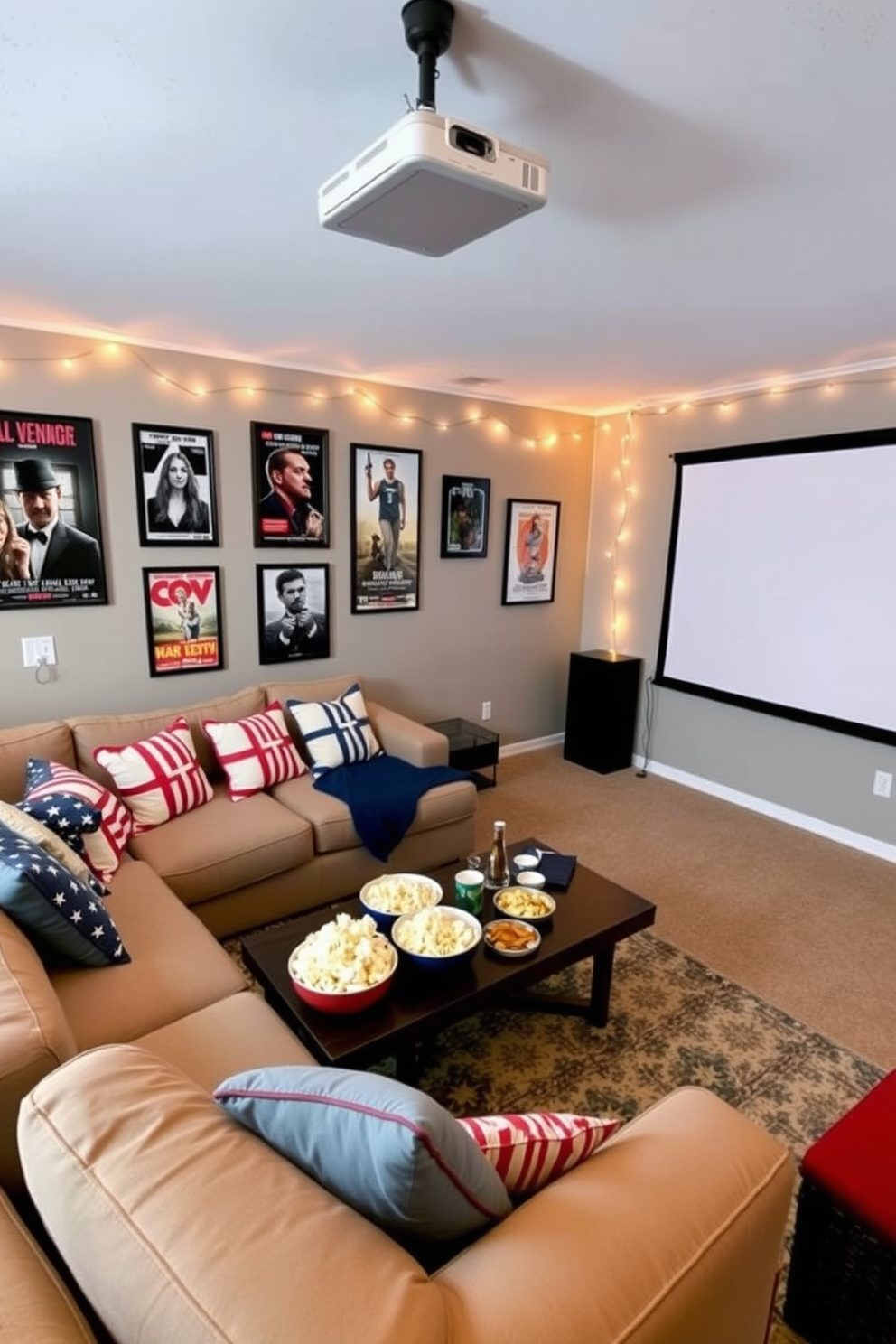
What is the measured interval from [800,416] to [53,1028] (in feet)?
13.3

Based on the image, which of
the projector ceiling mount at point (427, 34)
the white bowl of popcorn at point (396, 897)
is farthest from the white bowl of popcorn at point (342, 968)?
the projector ceiling mount at point (427, 34)

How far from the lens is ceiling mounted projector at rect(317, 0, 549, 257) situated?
116 cm

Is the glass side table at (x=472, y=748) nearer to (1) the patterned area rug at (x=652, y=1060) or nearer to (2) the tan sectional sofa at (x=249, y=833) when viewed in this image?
(2) the tan sectional sofa at (x=249, y=833)

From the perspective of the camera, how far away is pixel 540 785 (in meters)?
4.21

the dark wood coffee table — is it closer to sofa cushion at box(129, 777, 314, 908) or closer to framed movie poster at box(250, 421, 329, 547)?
sofa cushion at box(129, 777, 314, 908)

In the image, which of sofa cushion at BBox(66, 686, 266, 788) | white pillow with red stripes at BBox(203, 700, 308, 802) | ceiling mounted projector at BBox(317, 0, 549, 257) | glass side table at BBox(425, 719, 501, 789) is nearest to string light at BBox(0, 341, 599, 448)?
sofa cushion at BBox(66, 686, 266, 788)

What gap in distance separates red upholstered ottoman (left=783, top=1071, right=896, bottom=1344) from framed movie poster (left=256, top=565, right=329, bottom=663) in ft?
9.86

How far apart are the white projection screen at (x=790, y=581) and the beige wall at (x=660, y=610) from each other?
0.09 meters

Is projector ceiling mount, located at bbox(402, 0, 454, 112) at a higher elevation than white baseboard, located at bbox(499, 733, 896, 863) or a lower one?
higher

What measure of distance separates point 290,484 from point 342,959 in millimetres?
2573

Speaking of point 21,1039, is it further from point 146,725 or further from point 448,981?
point 146,725

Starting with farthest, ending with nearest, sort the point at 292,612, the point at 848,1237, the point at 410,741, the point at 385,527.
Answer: the point at 385,527, the point at 292,612, the point at 410,741, the point at 848,1237

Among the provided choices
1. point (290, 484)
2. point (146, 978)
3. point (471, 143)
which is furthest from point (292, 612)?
point (471, 143)

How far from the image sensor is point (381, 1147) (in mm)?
776
